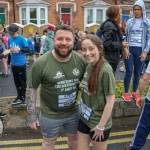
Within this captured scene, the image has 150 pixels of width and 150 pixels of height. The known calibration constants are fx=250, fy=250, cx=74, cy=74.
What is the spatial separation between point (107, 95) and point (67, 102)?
541 millimetres

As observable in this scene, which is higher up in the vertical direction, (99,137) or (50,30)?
(50,30)

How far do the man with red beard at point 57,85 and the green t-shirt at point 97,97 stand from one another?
168mm

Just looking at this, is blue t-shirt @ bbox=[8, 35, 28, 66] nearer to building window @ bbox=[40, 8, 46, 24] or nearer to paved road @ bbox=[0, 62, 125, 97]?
paved road @ bbox=[0, 62, 125, 97]

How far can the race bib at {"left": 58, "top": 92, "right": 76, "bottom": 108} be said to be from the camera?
9.31ft

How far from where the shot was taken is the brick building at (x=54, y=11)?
2397cm

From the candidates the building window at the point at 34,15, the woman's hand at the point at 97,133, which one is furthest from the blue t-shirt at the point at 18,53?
the building window at the point at 34,15

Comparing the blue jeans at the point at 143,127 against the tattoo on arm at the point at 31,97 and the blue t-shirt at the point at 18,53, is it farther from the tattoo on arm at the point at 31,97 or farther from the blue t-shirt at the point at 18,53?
the blue t-shirt at the point at 18,53

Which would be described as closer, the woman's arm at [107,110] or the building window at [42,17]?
the woman's arm at [107,110]

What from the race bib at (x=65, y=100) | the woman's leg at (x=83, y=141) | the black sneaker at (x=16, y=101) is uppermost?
the race bib at (x=65, y=100)

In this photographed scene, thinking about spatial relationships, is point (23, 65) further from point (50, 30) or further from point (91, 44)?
point (91, 44)

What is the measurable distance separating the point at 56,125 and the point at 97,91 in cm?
69

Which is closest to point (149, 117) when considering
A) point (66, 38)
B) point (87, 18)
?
point (66, 38)

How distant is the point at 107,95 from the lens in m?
2.57

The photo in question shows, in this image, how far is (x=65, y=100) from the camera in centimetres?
287
